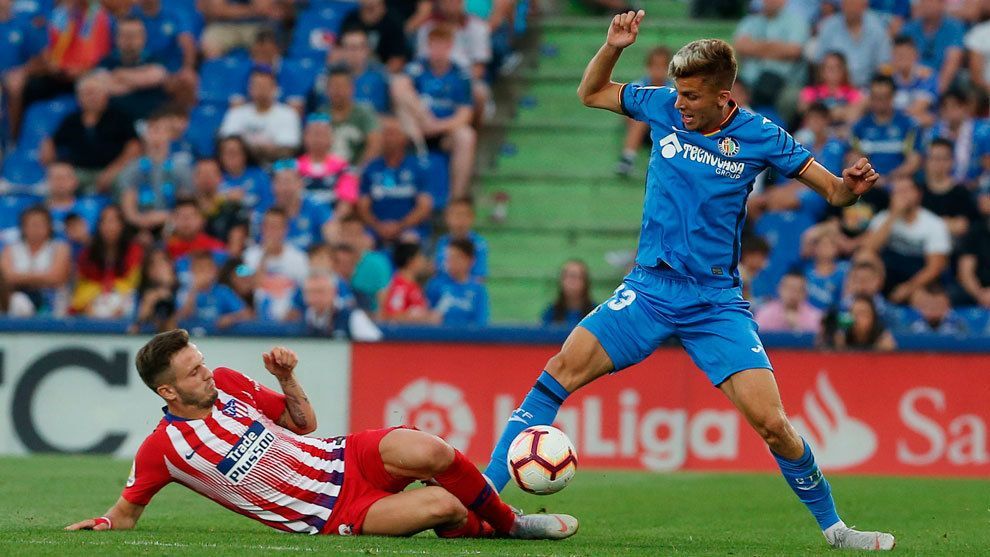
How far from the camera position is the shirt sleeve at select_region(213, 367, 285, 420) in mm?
7324

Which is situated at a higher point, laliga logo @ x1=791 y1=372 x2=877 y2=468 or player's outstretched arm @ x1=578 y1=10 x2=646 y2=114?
player's outstretched arm @ x1=578 y1=10 x2=646 y2=114

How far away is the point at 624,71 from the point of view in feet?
57.6

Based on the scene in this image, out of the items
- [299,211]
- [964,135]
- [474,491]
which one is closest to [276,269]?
[299,211]

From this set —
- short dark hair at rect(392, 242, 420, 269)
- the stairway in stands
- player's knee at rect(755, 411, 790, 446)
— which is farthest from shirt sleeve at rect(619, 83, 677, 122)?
the stairway in stands

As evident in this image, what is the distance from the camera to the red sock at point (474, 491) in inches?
277

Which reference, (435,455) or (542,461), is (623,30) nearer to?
(542,461)

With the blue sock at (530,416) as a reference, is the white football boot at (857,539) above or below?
below

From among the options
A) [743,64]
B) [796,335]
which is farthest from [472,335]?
[743,64]

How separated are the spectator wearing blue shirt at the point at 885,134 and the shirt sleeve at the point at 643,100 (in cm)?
782

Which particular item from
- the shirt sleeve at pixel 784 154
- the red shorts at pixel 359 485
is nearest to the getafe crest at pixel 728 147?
the shirt sleeve at pixel 784 154

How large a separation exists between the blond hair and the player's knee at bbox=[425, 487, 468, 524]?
219cm

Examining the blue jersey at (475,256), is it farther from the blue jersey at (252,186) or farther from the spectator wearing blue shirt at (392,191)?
the blue jersey at (252,186)

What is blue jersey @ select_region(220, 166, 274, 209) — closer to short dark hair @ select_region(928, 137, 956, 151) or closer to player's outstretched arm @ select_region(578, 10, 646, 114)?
short dark hair @ select_region(928, 137, 956, 151)

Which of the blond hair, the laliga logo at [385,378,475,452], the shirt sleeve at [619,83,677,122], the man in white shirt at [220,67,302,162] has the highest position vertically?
the blond hair
